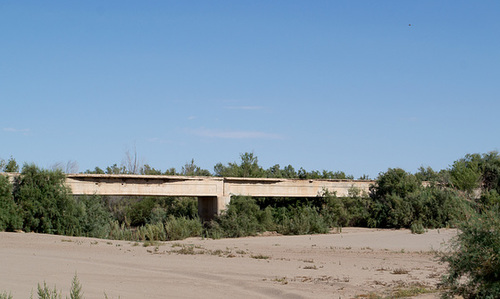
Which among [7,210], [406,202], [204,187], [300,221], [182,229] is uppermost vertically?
[204,187]

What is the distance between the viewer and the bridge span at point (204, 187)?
2747cm

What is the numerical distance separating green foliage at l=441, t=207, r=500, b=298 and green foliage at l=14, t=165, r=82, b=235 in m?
20.9

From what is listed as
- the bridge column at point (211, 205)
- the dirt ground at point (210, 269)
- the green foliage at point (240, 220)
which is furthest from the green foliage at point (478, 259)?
the bridge column at point (211, 205)

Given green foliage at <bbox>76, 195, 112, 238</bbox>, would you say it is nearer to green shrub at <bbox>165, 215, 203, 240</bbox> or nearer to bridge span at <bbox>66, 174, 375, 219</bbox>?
bridge span at <bbox>66, 174, 375, 219</bbox>

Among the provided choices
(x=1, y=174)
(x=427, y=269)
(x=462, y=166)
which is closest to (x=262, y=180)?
(x=1, y=174)

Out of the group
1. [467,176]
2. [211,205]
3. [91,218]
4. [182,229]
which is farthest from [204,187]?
[467,176]

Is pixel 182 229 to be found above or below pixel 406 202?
below

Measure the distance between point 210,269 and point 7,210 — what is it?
13851 mm

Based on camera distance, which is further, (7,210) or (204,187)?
(204,187)

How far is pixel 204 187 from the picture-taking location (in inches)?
1165

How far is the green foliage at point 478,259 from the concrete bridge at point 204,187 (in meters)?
21.2

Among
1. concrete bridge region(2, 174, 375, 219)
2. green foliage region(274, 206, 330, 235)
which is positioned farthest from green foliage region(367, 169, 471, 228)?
green foliage region(274, 206, 330, 235)

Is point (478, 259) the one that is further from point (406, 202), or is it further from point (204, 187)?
point (406, 202)

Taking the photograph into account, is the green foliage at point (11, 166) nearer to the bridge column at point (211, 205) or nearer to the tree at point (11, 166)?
the tree at point (11, 166)
